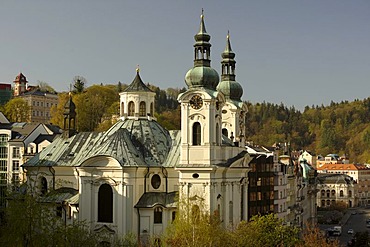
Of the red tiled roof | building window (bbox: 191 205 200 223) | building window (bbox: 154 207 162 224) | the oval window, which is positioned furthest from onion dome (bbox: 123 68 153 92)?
the red tiled roof

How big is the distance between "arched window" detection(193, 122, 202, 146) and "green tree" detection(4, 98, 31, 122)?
213ft

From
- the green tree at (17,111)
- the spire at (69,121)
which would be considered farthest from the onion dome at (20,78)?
the spire at (69,121)

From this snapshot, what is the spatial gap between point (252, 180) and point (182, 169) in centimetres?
1742

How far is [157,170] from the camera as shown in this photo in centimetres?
5338

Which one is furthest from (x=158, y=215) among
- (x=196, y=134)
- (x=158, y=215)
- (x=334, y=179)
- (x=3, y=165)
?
(x=334, y=179)

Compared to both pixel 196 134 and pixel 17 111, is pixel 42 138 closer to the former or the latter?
pixel 17 111

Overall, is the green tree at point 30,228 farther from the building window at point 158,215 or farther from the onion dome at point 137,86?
the onion dome at point 137,86

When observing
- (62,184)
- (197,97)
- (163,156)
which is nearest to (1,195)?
(62,184)

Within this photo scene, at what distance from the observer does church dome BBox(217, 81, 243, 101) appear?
6325 cm

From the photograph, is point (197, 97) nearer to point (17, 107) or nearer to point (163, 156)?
point (163, 156)

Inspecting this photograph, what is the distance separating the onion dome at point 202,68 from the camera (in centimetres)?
5141

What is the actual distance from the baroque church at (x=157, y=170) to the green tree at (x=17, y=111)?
5476 centimetres

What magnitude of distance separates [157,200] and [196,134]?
6.49 meters

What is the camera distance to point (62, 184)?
183 ft
